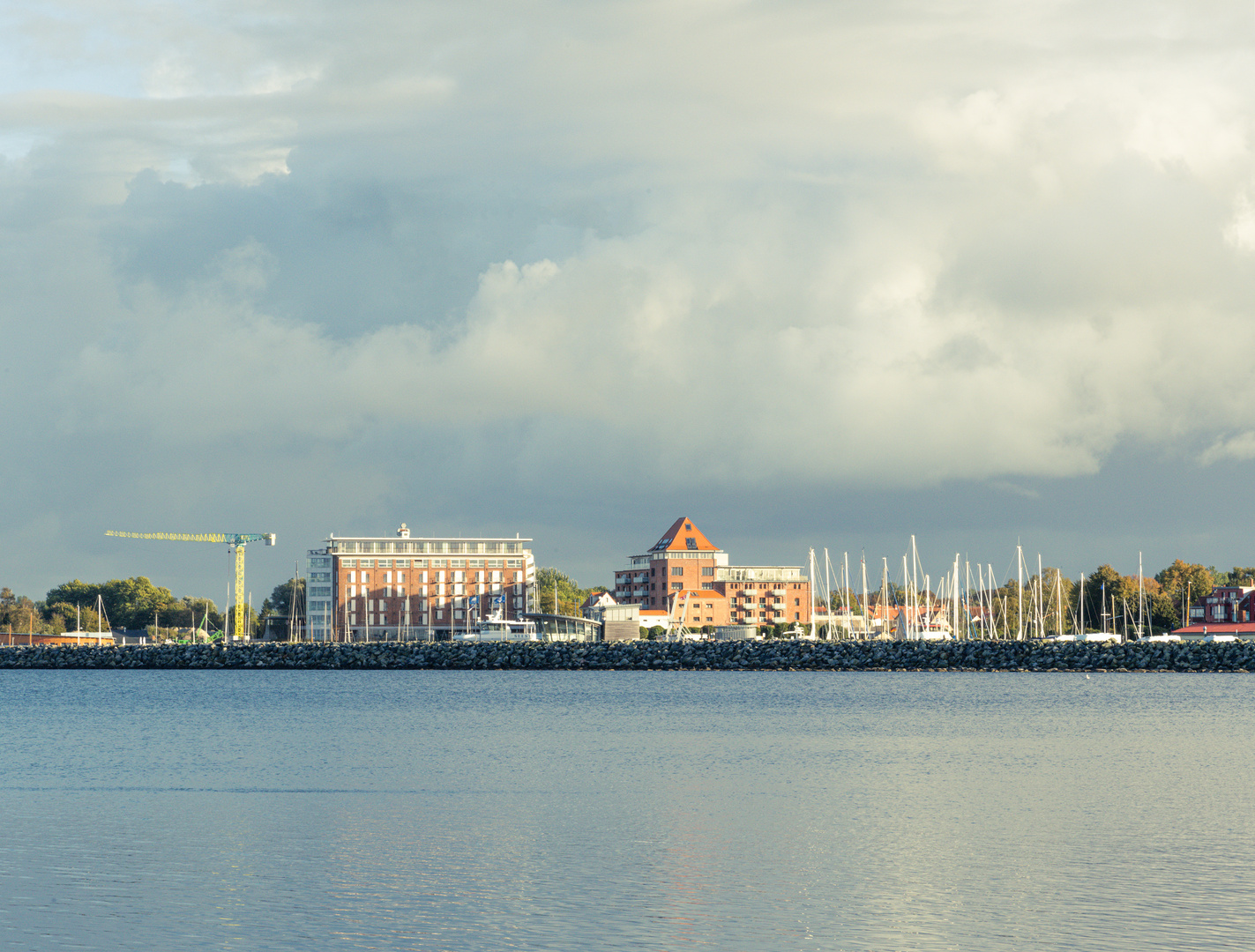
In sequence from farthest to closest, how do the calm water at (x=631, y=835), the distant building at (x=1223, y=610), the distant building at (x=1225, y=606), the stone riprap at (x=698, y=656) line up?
the distant building at (x=1225, y=606), the distant building at (x=1223, y=610), the stone riprap at (x=698, y=656), the calm water at (x=631, y=835)

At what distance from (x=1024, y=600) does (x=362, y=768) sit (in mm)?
143363

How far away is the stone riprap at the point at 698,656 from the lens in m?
116

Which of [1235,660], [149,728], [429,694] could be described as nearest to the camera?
[149,728]

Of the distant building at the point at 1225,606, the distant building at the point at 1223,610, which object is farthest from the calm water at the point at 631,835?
the distant building at the point at 1225,606

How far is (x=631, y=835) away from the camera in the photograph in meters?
27.7

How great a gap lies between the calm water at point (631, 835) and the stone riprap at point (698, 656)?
191 ft

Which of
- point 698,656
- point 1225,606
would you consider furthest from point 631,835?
point 1225,606

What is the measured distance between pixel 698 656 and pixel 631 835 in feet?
341

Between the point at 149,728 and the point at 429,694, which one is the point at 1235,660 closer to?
the point at 429,694

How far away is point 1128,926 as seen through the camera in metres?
19.4

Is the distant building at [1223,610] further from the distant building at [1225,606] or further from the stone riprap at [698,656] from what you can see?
the stone riprap at [698,656]

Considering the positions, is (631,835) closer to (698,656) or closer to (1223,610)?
(698,656)

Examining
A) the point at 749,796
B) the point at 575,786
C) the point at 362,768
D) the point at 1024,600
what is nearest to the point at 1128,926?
the point at 749,796

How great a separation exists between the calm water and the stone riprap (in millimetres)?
58080
